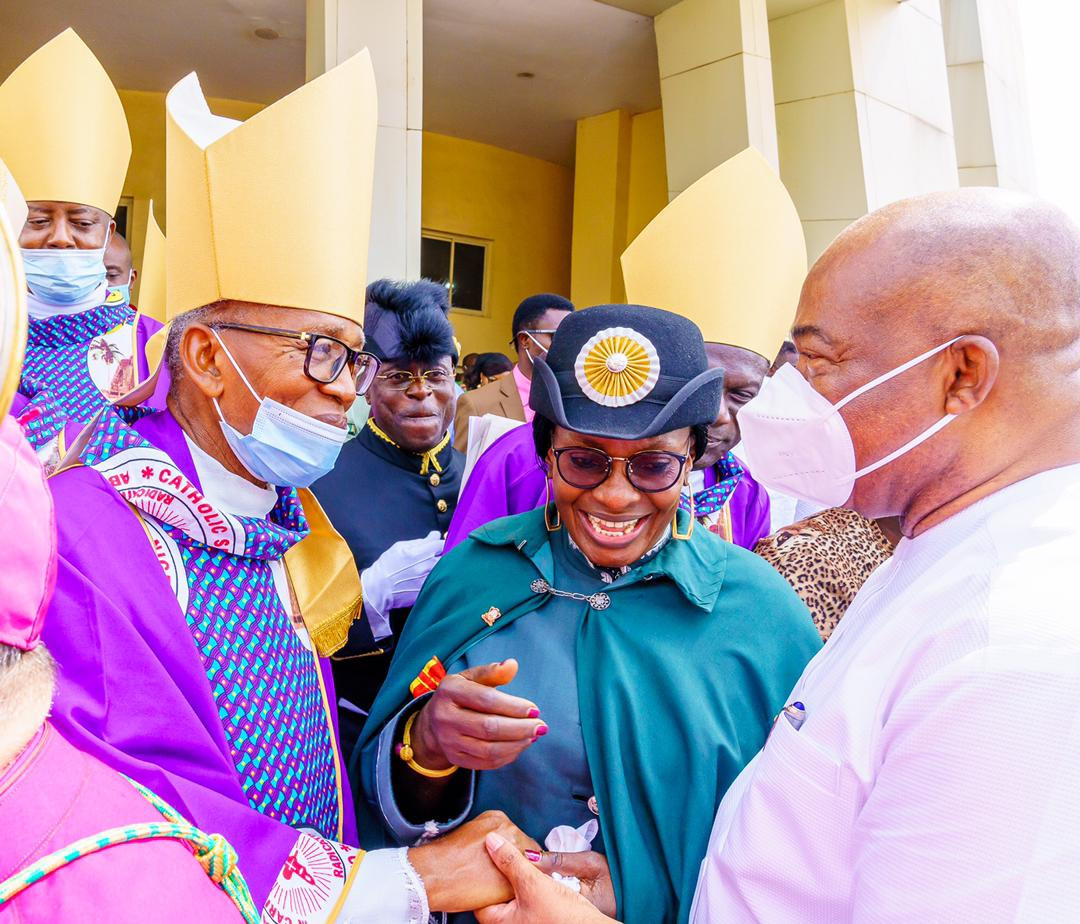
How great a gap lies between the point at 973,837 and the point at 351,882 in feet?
A: 3.55

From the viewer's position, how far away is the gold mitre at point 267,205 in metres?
2.25

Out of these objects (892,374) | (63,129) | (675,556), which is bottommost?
(675,556)

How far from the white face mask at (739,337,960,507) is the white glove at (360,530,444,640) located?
1550mm

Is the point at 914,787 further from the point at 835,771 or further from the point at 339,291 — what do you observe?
the point at 339,291

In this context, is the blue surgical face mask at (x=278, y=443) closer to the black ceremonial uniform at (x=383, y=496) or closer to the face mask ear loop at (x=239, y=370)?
the face mask ear loop at (x=239, y=370)

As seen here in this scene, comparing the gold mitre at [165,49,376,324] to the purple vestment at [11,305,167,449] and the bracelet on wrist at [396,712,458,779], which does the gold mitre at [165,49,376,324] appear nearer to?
the bracelet on wrist at [396,712,458,779]

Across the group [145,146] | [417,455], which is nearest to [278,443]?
[417,455]

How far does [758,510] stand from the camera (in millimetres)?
3631


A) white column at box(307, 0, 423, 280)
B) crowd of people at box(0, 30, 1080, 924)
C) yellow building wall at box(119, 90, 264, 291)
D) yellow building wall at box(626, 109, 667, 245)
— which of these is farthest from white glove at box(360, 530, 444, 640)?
yellow building wall at box(626, 109, 667, 245)

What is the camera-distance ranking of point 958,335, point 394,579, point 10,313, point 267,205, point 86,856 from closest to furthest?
point 10,313, point 86,856, point 958,335, point 267,205, point 394,579

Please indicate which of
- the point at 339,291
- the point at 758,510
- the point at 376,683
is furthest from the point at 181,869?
the point at 758,510

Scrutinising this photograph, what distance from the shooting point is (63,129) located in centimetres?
435

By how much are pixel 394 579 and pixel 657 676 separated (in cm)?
137

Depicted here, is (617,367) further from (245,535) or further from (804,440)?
(245,535)
